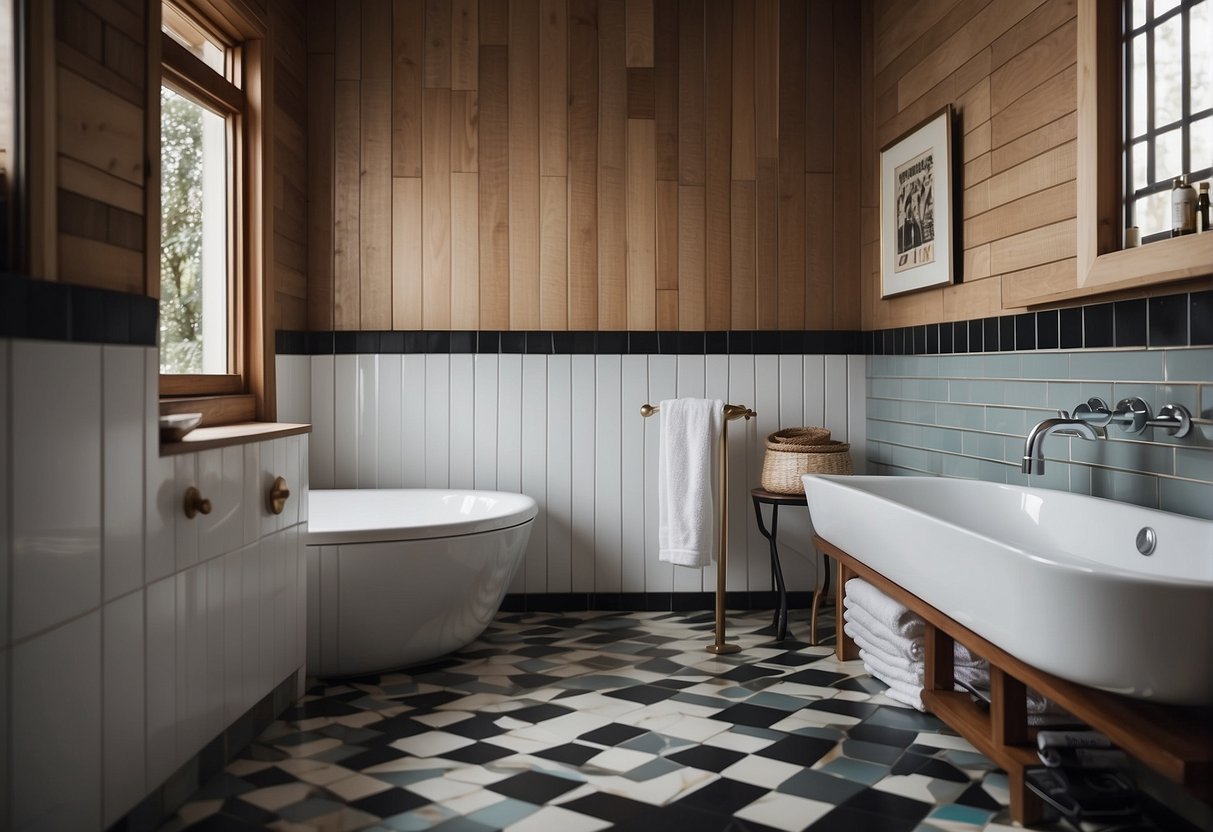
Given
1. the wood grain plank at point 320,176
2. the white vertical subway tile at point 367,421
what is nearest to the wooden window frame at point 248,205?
the wood grain plank at point 320,176

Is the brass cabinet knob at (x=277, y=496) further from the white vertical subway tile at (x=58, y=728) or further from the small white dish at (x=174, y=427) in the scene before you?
the white vertical subway tile at (x=58, y=728)

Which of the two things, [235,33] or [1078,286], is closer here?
[1078,286]

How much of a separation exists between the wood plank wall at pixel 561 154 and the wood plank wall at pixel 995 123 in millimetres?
432

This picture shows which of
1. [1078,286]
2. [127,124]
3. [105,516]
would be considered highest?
[127,124]

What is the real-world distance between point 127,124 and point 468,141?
1.93 m

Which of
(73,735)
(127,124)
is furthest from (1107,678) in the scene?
(127,124)

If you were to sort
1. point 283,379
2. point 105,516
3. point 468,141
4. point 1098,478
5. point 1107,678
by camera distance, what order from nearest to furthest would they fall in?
point 1107,678
point 105,516
point 1098,478
point 283,379
point 468,141

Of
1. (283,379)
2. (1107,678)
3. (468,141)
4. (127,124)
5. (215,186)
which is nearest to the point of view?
(1107,678)

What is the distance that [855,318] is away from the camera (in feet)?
12.9

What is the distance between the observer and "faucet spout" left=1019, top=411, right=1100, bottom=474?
2.31 meters

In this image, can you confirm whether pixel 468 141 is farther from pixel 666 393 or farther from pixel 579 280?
pixel 666 393

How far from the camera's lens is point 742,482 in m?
3.86

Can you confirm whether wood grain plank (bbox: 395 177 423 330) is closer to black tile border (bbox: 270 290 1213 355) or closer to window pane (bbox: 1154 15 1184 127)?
black tile border (bbox: 270 290 1213 355)

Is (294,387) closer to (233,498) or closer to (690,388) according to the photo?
(233,498)
